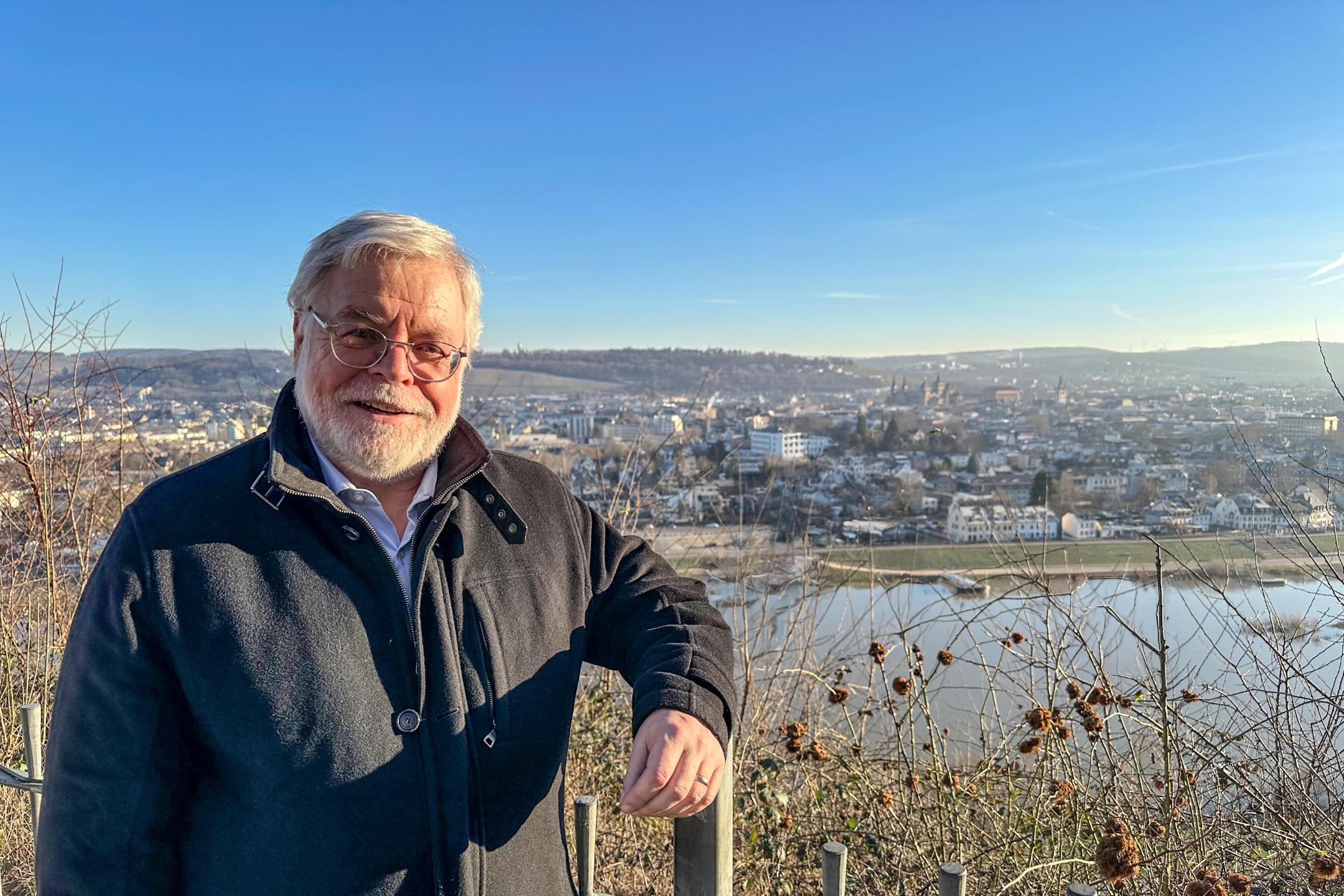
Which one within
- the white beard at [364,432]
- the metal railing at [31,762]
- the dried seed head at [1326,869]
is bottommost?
the metal railing at [31,762]

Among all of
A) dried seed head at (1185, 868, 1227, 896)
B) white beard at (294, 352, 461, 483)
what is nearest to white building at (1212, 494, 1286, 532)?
dried seed head at (1185, 868, 1227, 896)

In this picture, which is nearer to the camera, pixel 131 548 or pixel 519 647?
pixel 131 548

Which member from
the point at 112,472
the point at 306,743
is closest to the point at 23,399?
the point at 112,472

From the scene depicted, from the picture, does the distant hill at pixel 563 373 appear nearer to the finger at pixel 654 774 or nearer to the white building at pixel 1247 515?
the finger at pixel 654 774

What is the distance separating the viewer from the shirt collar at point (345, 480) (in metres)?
1.26

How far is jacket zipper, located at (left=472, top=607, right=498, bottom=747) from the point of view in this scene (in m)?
1.14

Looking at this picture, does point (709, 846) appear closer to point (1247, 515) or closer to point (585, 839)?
point (585, 839)

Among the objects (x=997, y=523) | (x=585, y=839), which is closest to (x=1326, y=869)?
(x=585, y=839)

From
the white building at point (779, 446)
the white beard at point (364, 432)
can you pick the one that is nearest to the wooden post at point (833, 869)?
the white beard at point (364, 432)

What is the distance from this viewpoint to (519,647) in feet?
3.96

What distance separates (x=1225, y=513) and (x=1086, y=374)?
7410 mm

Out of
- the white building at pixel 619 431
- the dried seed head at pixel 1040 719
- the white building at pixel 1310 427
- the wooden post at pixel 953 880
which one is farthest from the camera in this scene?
the white building at pixel 619 431

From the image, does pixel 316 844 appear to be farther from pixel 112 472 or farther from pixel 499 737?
pixel 112 472

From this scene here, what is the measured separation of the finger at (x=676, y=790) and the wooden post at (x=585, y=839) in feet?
1.25
